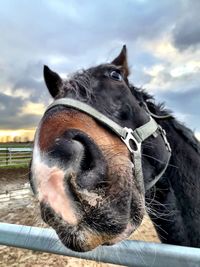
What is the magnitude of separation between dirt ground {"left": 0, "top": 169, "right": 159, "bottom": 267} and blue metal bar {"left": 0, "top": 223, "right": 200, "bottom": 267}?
0.35ft

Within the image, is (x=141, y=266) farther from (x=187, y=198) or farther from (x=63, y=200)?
(x=187, y=198)

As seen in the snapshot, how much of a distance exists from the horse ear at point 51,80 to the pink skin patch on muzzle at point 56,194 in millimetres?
1083

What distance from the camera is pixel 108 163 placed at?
1.87 m

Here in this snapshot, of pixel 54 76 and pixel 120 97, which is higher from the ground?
pixel 54 76

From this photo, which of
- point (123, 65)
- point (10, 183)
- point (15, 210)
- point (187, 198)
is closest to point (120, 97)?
point (123, 65)

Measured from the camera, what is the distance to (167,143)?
111 inches

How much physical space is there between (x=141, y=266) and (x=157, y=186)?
3.76 feet

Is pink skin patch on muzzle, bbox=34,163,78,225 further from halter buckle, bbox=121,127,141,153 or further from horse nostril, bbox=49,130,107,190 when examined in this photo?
halter buckle, bbox=121,127,141,153

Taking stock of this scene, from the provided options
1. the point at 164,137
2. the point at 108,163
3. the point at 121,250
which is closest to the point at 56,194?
the point at 108,163

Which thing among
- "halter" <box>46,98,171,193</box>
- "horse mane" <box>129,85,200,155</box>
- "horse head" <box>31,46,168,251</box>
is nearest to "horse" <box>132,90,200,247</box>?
"horse mane" <box>129,85,200,155</box>

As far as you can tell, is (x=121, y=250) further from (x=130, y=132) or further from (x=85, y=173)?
(x=130, y=132)

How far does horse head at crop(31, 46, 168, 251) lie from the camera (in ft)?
5.51

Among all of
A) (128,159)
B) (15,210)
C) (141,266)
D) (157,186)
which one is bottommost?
(15,210)

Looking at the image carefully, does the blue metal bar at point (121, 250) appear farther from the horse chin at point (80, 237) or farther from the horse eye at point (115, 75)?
the horse eye at point (115, 75)
